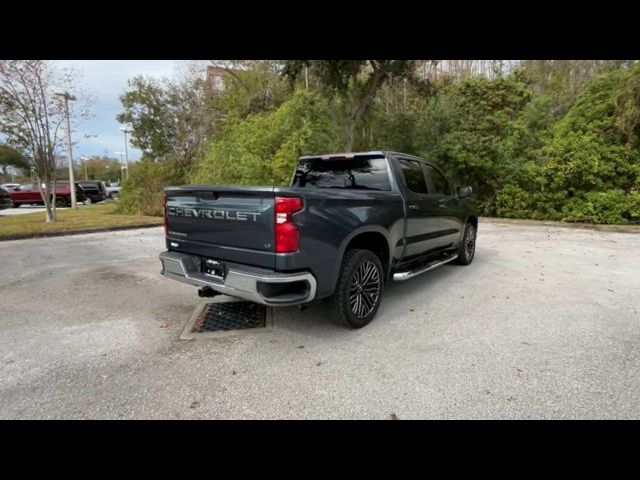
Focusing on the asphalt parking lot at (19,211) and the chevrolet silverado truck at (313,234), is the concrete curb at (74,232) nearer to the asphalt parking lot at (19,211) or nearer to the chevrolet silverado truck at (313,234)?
the asphalt parking lot at (19,211)

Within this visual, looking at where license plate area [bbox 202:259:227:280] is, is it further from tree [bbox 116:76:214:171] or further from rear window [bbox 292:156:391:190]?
tree [bbox 116:76:214:171]

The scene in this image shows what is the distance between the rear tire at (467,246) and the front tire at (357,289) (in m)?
2.79

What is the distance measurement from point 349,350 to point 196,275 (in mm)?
1603

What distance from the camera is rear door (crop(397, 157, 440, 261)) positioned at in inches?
174

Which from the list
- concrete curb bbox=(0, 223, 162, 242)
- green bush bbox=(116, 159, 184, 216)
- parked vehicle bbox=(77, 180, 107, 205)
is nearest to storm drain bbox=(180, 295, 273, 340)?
concrete curb bbox=(0, 223, 162, 242)

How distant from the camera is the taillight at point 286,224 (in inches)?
113

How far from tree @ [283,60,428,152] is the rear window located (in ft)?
28.1

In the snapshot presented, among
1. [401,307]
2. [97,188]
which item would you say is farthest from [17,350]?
[97,188]

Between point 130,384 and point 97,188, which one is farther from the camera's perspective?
point 97,188

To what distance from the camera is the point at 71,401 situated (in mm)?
2486

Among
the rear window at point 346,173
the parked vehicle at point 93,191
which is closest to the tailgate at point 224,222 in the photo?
the rear window at point 346,173

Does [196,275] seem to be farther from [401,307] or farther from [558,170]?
[558,170]
